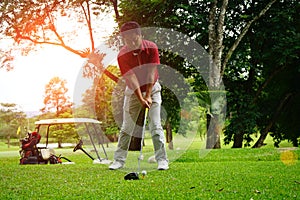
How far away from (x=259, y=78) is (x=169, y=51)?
5535 millimetres

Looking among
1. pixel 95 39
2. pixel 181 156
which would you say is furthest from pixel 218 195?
pixel 95 39

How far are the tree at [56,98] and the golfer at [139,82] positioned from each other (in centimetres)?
3544

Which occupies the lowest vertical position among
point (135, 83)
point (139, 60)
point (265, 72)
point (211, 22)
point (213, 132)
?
point (213, 132)

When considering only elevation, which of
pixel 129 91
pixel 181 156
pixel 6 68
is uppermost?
pixel 6 68

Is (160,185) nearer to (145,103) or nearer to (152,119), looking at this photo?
(145,103)

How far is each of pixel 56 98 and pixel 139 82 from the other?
126 feet

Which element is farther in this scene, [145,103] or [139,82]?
[139,82]

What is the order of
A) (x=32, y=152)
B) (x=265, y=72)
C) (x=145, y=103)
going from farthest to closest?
(x=265, y=72), (x=32, y=152), (x=145, y=103)

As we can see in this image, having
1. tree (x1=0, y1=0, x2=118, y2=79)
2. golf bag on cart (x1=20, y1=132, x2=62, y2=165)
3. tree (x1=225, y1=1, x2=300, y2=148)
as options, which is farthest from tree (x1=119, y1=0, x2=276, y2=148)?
golf bag on cart (x1=20, y1=132, x2=62, y2=165)

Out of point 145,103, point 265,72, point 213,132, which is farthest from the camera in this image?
point 265,72

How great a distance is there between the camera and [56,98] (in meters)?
43.9

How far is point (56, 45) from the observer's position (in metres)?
20.8

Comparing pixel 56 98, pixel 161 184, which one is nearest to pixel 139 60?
pixel 161 184

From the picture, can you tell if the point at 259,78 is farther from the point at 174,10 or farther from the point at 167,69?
the point at 174,10
